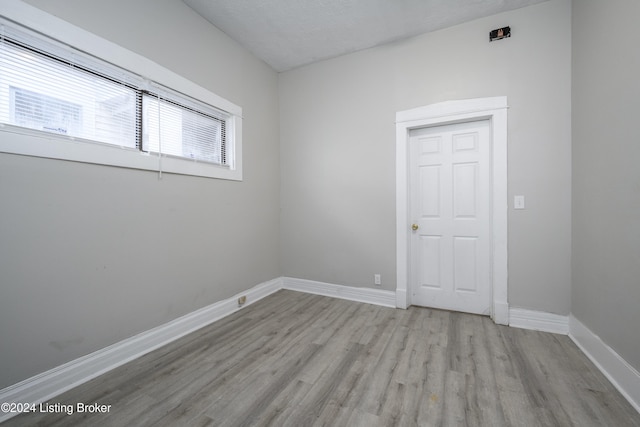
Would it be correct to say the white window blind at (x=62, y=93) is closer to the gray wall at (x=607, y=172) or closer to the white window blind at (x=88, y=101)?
the white window blind at (x=88, y=101)

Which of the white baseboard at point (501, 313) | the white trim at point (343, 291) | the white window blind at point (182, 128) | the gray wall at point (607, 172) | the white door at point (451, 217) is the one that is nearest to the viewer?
the gray wall at point (607, 172)

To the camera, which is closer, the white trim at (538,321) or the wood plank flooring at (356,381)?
the wood plank flooring at (356,381)

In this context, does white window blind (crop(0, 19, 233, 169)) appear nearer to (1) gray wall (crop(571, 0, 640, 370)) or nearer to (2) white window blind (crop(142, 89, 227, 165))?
(2) white window blind (crop(142, 89, 227, 165))

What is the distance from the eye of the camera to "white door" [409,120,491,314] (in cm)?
262

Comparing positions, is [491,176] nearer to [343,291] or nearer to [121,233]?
[343,291]

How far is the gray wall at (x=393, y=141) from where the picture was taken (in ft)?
7.48

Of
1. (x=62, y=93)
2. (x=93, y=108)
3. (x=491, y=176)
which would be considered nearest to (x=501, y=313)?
(x=491, y=176)

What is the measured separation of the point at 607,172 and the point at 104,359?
382 centimetres

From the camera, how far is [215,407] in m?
1.43

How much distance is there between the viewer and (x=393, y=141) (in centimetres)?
289

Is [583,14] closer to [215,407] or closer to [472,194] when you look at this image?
[472,194]

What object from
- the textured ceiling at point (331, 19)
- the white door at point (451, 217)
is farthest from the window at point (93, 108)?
the white door at point (451, 217)

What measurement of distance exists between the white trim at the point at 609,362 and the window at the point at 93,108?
3.47 metres

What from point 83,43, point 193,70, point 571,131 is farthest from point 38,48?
point 571,131
